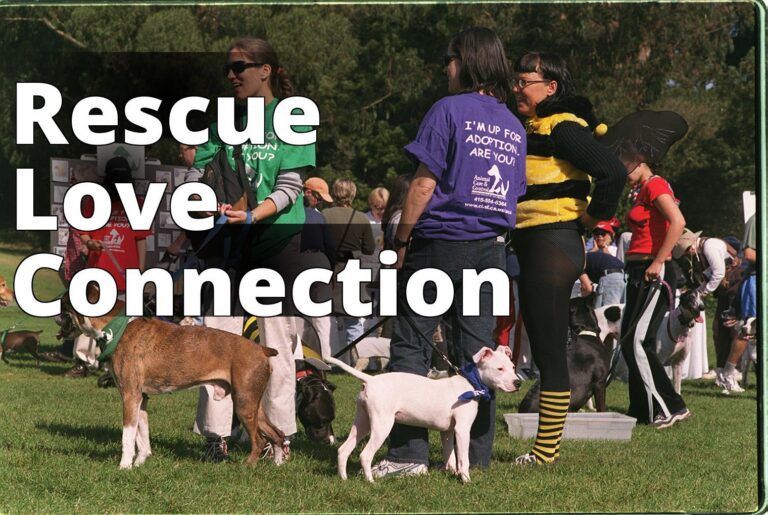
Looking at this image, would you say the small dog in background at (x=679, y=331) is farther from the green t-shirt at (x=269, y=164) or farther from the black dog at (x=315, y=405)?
the green t-shirt at (x=269, y=164)

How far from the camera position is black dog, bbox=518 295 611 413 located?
24.1ft

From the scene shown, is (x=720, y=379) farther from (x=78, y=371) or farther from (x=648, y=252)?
(x=78, y=371)

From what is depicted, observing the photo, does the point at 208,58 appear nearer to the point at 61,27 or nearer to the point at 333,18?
the point at 61,27

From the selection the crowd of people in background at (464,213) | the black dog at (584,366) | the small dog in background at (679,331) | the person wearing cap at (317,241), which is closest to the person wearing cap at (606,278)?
the small dog in background at (679,331)

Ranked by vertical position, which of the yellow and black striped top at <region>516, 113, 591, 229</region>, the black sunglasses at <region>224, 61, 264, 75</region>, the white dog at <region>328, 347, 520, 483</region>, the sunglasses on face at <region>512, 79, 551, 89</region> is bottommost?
the white dog at <region>328, 347, 520, 483</region>

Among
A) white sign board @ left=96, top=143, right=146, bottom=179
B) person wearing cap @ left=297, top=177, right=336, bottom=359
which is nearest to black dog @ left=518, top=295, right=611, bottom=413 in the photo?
person wearing cap @ left=297, top=177, right=336, bottom=359

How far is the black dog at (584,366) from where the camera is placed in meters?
7.35

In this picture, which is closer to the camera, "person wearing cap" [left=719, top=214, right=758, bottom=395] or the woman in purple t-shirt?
the woman in purple t-shirt

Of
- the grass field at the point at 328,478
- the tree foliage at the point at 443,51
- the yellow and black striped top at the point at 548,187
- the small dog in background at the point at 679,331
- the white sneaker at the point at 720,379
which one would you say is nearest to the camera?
the grass field at the point at 328,478

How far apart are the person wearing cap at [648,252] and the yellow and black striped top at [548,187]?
1234 mm

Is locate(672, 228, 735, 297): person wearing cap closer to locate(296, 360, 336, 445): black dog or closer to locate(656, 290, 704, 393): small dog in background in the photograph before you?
locate(656, 290, 704, 393): small dog in background

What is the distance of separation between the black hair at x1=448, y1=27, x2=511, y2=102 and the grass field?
1.89m

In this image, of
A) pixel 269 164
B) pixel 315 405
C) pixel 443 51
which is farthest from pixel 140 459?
pixel 443 51

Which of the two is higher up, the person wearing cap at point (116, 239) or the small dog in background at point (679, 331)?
the person wearing cap at point (116, 239)
